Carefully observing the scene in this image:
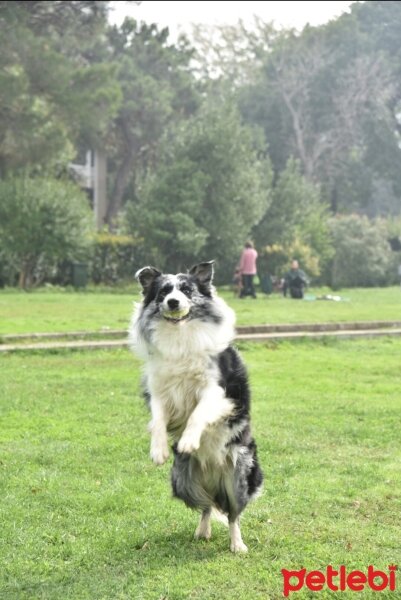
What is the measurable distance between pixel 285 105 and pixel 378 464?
58783 millimetres

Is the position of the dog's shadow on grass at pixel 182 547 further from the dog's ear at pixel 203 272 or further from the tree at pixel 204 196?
the tree at pixel 204 196

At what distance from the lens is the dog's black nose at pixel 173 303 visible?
513 centimetres

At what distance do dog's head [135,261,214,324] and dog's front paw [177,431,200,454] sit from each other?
0.70 meters

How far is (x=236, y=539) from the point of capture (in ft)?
17.1

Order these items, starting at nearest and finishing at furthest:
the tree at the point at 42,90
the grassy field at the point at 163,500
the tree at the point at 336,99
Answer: the grassy field at the point at 163,500, the tree at the point at 42,90, the tree at the point at 336,99

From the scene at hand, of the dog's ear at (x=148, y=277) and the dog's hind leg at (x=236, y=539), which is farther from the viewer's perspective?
the dog's ear at (x=148, y=277)

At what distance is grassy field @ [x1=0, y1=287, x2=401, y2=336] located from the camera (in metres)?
18.2

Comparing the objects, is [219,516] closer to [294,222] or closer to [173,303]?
[173,303]

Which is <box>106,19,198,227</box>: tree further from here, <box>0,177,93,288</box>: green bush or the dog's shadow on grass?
the dog's shadow on grass

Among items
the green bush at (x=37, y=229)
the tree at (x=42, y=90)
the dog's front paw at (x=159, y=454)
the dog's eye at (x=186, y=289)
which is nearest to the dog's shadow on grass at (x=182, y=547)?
the dog's front paw at (x=159, y=454)

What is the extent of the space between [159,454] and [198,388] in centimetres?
50

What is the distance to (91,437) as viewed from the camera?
8312 millimetres

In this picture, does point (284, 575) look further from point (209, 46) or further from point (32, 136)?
point (209, 46)

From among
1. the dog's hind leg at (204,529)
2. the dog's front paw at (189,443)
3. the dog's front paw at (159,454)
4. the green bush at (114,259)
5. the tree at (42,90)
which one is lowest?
the dog's hind leg at (204,529)
